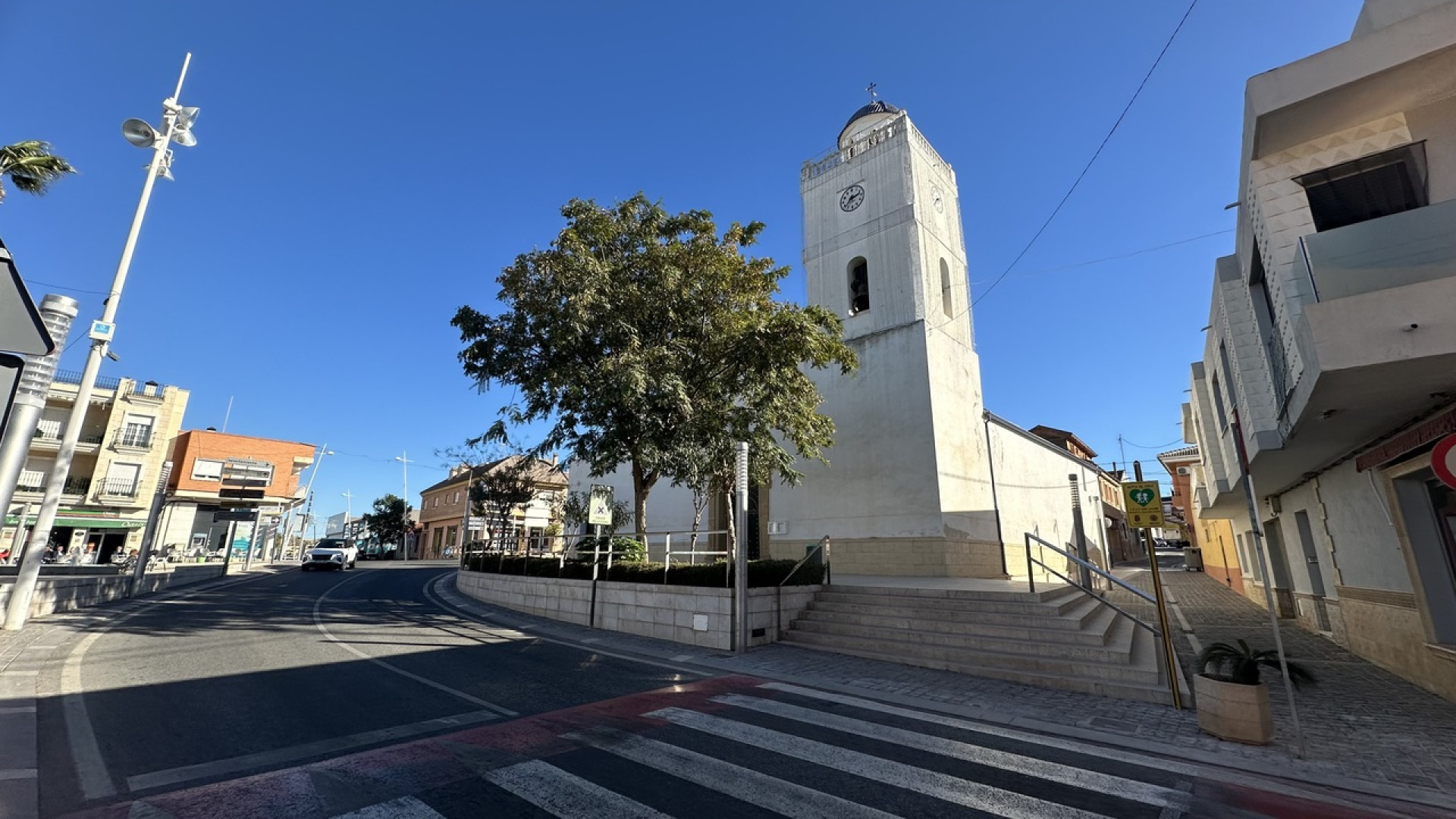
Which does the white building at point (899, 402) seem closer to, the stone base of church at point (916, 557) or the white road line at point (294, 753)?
the stone base of church at point (916, 557)

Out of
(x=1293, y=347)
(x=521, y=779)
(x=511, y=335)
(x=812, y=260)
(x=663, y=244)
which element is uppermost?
(x=812, y=260)

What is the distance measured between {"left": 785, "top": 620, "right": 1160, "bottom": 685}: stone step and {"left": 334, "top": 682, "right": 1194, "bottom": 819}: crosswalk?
2621mm

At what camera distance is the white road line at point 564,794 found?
3662mm

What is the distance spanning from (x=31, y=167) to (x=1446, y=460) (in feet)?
72.6

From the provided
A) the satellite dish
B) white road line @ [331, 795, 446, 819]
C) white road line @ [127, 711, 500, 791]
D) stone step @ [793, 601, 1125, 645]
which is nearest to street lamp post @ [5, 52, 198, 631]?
the satellite dish

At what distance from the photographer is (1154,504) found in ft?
23.4

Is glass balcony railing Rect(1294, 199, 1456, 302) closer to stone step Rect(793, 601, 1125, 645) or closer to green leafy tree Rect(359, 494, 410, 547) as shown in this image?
stone step Rect(793, 601, 1125, 645)

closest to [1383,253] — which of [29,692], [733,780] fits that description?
A: [733,780]

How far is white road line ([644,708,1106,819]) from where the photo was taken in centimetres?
387

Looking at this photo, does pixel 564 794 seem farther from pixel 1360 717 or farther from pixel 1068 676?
pixel 1360 717

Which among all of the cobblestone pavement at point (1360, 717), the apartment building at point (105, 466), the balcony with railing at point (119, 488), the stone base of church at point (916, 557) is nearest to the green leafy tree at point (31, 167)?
the stone base of church at point (916, 557)

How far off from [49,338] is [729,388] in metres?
10.7

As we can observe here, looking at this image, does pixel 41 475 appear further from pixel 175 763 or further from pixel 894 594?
pixel 894 594

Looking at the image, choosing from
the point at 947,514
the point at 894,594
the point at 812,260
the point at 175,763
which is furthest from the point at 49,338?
the point at 812,260
